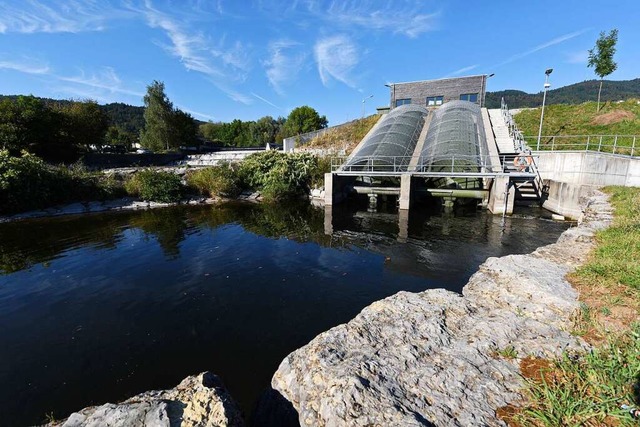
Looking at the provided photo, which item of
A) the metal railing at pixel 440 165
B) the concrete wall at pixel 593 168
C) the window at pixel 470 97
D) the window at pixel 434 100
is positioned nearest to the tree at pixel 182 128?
the window at pixel 434 100

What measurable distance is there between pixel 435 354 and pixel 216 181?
75.8ft

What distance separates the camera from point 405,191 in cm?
1880

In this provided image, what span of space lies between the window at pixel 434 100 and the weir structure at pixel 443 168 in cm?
1234

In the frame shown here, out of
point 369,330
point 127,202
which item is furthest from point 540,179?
point 127,202

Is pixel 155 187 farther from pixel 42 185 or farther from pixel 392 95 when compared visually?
pixel 392 95

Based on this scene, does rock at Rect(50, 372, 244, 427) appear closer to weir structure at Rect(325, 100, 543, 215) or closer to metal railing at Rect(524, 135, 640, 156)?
weir structure at Rect(325, 100, 543, 215)

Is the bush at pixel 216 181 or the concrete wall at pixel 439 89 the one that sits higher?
the concrete wall at pixel 439 89

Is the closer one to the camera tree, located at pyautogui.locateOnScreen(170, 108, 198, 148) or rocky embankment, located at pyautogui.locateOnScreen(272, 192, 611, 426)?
rocky embankment, located at pyautogui.locateOnScreen(272, 192, 611, 426)

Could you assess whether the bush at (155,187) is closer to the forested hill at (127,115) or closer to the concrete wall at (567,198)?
the concrete wall at (567,198)

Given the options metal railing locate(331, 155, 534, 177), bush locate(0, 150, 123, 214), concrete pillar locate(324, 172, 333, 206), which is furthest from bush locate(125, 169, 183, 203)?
metal railing locate(331, 155, 534, 177)

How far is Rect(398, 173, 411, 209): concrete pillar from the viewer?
731 inches

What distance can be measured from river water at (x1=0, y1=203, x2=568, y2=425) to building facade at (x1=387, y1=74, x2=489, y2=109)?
25853 mm

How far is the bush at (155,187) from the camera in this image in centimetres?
2317

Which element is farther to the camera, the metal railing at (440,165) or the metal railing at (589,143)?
the metal railing at (589,143)
